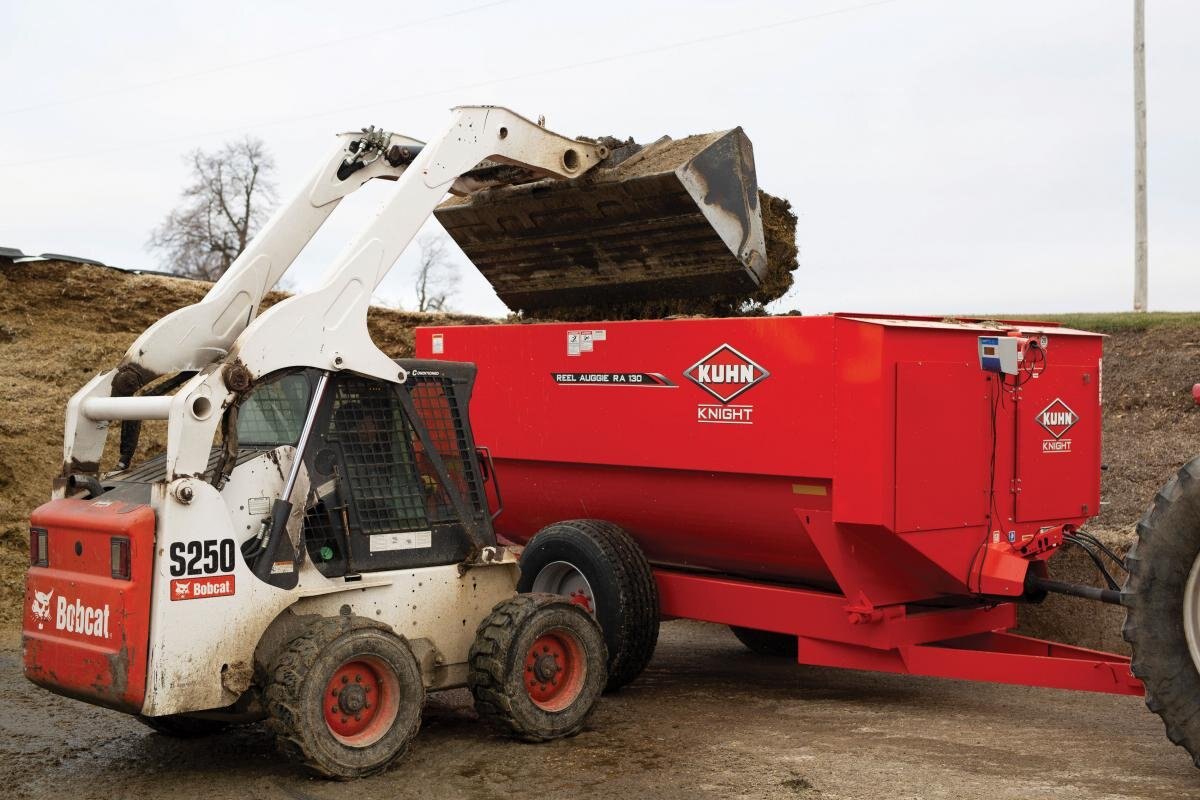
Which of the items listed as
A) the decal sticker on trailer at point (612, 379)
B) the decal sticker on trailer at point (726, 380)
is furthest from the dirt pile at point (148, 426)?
the decal sticker on trailer at point (612, 379)

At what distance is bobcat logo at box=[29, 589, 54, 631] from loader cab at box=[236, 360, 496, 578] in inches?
46.3

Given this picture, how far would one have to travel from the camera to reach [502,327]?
9195mm

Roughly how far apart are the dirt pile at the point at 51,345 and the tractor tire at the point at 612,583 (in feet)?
16.7

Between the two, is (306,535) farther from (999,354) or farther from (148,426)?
(148,426)

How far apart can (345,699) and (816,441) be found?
283 cm

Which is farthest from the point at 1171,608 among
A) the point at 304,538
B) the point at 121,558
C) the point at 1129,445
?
the point at 1129,445

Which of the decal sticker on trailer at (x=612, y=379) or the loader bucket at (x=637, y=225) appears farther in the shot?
the loader bucket at (x=637, y=225)

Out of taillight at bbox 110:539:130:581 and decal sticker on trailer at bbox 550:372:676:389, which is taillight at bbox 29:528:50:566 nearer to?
taillight at bbox 110:539:130:581

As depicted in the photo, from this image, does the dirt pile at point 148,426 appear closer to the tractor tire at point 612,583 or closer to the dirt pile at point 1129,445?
the dirt pile at point 1129,445

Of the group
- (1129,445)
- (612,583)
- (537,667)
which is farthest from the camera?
(1129,445)

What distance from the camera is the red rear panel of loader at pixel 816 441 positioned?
709 centimetres

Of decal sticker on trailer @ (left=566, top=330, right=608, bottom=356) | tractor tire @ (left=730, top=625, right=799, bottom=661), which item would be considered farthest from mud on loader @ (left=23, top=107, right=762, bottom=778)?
tractor tire @ (left=730, top=625, right=799, bottom=661)

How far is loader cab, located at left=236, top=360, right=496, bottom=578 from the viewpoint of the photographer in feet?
21.7

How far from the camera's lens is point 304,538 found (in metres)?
6.47
